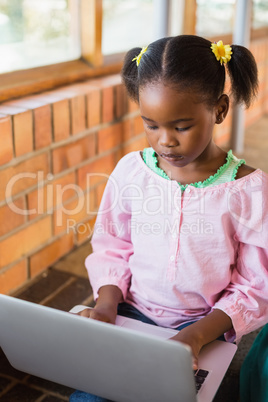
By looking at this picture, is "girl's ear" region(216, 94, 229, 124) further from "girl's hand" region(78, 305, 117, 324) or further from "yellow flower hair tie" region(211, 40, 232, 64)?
"girl's hand" region(78, 305, 117, 324)

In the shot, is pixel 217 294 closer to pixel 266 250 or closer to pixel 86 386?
pixel 266 250

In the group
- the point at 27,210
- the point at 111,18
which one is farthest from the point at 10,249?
the point at 111,18

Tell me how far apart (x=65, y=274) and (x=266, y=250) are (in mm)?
875

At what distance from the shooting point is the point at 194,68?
1.07 m

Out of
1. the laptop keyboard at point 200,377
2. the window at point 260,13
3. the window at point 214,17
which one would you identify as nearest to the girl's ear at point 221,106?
the laptop keyboard at point 200,377

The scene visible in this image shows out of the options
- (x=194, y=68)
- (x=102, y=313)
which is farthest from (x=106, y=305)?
(x=194, y=68)

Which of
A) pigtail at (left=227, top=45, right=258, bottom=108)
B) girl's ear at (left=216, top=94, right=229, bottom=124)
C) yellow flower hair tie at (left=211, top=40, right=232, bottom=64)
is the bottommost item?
girl's ear at (left=216, top=94, right=229, bottom=124)

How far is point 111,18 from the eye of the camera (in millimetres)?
2318

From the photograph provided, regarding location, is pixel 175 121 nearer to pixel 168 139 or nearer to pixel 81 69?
pixel 168 139

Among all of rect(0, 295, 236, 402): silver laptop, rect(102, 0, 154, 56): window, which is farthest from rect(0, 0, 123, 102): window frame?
rect(0, 295, 236, 402): silver laptop

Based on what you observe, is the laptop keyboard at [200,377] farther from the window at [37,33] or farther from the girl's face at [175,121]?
the window at [37,33]

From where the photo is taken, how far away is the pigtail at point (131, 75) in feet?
3.97

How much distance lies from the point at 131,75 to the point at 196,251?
41 centimetres

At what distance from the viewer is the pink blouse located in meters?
1.14
